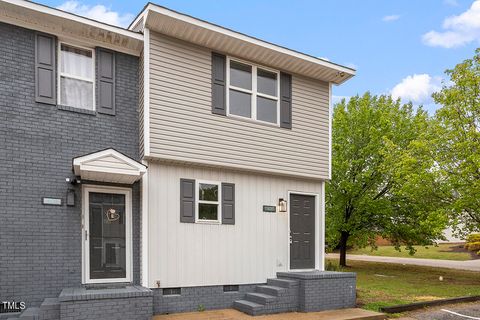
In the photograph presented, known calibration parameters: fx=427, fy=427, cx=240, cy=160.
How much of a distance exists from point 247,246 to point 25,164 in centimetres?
488

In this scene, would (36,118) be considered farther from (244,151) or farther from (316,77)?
(316,77)

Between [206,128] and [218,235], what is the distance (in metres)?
2.33

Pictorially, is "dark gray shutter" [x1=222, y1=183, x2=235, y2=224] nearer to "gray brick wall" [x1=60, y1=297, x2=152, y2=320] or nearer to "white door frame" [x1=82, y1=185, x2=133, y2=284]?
"white door frame" [x1=82, y1=185, x2=133, y2=284]

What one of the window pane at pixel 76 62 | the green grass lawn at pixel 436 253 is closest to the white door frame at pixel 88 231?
the window pane at pixel 76 62

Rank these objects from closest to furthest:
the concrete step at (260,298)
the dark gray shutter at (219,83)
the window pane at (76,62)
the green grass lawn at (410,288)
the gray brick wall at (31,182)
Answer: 1. the gray brick wall at (31,182)
2. the window pane at (76,62)
3. the concrete step at (260,298)
4. the dark gray shutter at (219,83)
5. the green grass lawn at (410,288)

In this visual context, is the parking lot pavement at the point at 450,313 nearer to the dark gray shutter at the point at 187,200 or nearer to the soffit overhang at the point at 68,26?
the dark gray shutter at the point at 187,200

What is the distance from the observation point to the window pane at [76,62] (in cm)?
817

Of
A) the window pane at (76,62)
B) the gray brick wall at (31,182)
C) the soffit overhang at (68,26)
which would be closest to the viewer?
the gray brick wall at (31,182)

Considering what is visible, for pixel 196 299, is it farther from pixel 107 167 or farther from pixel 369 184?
pixel 369 184

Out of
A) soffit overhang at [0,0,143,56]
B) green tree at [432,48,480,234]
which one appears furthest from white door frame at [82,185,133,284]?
green tree at [432,48,480,234]

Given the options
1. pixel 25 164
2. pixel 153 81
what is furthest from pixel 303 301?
pixel 25 164

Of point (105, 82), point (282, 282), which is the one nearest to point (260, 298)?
point (282, 282)

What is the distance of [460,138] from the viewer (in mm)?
13758

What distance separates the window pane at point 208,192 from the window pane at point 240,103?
5.71 ft
